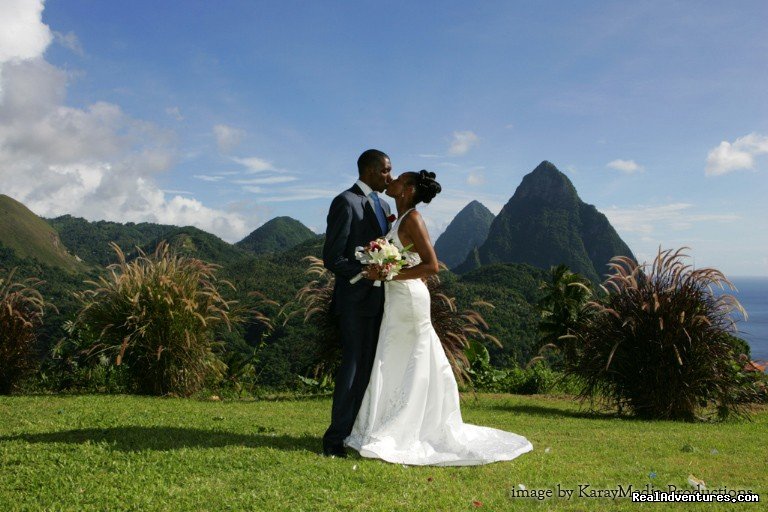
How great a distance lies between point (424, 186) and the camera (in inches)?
209

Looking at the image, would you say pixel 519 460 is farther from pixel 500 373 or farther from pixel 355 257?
pixel 500 373

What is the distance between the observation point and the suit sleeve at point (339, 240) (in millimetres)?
5016

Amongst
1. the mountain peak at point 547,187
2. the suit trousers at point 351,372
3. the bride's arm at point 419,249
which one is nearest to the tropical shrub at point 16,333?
the suit trousers at point 351,372

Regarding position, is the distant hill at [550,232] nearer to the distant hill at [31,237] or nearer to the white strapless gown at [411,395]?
the distant hill at [31,237]

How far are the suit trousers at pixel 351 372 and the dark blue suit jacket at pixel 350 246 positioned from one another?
0.11 m

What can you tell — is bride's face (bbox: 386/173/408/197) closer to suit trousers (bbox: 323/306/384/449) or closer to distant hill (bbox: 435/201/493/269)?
suit trousers (bbox: 323/306/384/449)

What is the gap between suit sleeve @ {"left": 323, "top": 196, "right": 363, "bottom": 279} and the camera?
5.02m

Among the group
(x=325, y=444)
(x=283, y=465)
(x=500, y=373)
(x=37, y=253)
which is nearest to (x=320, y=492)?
(x=283, y=465)

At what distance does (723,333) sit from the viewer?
28.1ft

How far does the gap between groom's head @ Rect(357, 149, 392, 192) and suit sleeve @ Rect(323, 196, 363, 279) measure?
0.37 metres

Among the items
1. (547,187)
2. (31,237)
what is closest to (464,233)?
(547,187)

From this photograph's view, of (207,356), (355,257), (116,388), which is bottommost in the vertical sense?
(116,388)

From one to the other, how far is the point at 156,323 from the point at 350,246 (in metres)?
5.10

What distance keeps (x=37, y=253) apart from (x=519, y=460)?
456 ft
